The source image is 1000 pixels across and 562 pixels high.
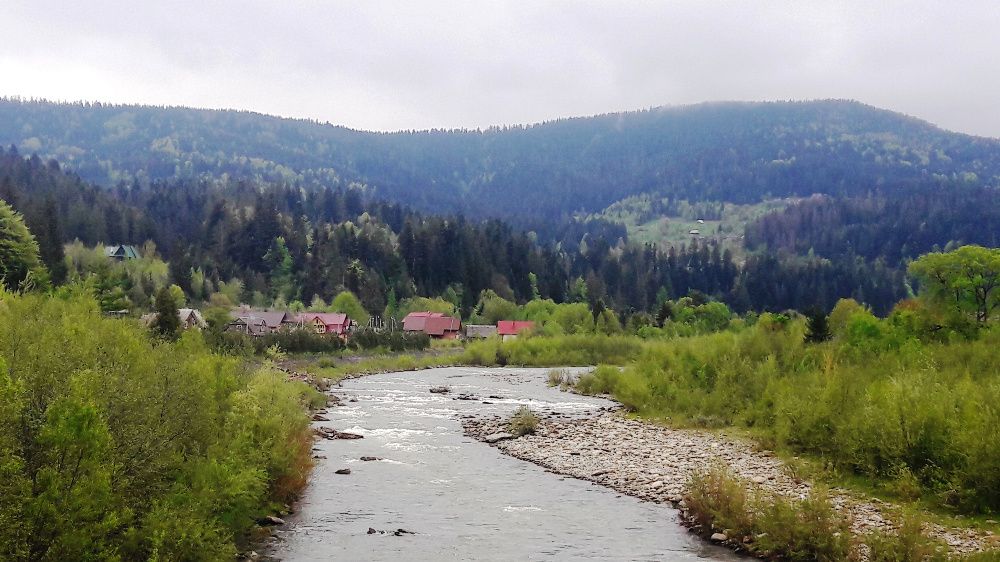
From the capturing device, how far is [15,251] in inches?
2751

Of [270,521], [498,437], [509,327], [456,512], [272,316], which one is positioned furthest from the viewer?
[509,327]

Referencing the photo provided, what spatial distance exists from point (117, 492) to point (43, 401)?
1.78 meters

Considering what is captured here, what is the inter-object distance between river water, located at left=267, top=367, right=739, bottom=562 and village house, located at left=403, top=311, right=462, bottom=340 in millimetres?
86521

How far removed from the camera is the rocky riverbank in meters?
20.5

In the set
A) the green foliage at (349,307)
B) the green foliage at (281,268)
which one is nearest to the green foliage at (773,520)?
the green foliage at (349,307)

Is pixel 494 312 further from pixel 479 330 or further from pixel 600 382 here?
pixel 600 382

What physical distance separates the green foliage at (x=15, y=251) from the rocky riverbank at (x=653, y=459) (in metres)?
46.1

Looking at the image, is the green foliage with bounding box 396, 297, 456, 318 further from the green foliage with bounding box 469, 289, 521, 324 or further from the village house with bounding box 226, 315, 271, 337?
the village house with bounding box 226, 315, 271, 337

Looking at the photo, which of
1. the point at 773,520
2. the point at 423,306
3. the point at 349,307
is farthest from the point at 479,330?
the point at 773,520

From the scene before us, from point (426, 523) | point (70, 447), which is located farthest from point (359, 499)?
point (70, 447)

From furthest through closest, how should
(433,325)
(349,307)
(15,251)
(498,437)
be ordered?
1. (349,307)
2. (433,325)
3. (15,251)
4. (498,437)

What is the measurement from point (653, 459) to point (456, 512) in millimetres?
9937

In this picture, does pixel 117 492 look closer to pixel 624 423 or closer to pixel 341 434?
pixel 341 434

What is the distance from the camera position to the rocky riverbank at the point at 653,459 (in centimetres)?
2055
